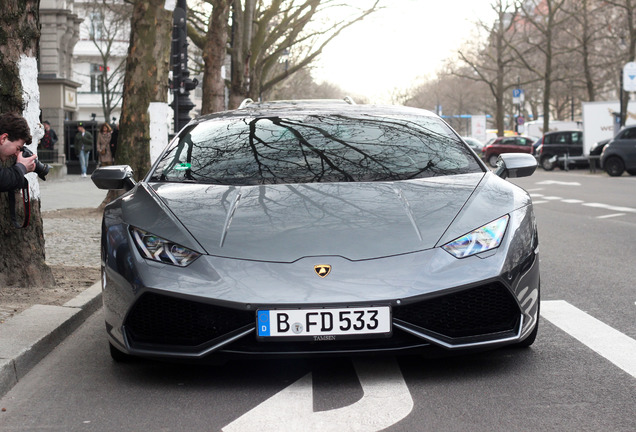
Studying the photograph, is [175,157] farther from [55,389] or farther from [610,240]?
[610,240]

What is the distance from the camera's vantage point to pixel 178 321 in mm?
4375

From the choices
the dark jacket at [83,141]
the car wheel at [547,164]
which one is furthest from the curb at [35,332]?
the car wheel at [547,164]

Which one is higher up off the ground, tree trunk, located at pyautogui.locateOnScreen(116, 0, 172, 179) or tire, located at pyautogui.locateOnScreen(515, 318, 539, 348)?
tree trunk, located at pyautogui.locateOnScreen(116, 0, 172, 179)

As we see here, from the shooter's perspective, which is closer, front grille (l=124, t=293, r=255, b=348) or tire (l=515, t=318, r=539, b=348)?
A: front grille (l=124, t=293, r=255, b=348)

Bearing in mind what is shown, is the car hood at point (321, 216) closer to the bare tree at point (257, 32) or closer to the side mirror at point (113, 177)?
the side mirror at point (113, 177)

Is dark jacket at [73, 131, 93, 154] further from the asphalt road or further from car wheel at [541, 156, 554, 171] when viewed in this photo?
the asphalt road

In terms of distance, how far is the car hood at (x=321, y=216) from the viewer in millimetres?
4398

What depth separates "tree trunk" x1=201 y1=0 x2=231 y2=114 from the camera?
2398 cm

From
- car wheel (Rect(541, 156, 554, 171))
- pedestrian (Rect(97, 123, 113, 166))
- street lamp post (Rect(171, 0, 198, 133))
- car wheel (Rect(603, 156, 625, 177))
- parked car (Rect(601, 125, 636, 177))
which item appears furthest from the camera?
car wheel (Rect(541, 156, 554, 171))

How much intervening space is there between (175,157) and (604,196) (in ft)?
54.6

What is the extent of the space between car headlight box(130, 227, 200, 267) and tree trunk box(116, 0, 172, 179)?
11.2 m

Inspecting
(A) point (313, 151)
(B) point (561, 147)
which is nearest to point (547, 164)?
(B) point (561, 147)

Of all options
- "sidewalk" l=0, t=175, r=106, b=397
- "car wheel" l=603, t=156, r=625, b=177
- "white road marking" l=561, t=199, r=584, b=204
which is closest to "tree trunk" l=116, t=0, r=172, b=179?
"white road marking" l=561, t=199, r=584, b=204

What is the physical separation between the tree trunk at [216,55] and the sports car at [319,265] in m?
18.9
